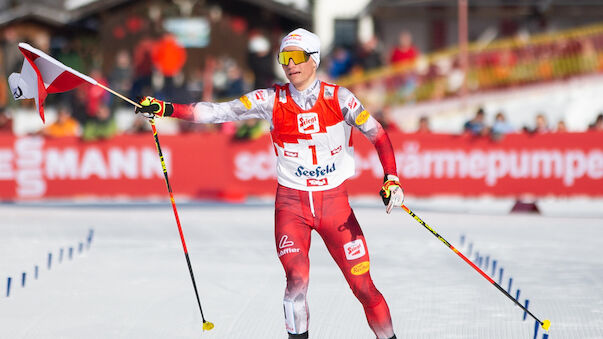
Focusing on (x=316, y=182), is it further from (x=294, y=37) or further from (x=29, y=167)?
(x=29, y=167)

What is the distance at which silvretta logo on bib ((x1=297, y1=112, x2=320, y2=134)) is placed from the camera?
5355 mm

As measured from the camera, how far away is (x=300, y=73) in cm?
532

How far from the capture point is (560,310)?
22.6ft

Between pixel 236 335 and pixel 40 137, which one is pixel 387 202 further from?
pixel 40 137

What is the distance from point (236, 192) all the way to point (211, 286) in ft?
26.3

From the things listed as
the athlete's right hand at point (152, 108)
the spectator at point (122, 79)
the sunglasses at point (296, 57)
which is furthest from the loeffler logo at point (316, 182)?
the spectator at point (122, 79)

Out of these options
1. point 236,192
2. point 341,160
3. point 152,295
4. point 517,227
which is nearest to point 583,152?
point 517,227

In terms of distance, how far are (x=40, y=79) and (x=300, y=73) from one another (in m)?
1.74

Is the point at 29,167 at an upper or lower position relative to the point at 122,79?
lower

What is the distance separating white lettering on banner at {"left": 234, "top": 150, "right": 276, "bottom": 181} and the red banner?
0.02 metres

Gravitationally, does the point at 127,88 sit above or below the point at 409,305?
above

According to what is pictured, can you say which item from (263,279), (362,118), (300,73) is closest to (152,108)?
(300,73)

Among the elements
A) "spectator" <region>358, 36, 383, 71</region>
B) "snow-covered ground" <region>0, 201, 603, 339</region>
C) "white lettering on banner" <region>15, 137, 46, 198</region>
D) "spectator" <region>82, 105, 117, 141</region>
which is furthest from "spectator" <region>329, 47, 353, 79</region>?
"snow-covered ground" <region>0, 201, 603, 339</region>

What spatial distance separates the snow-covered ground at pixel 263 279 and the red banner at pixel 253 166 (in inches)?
87.9
